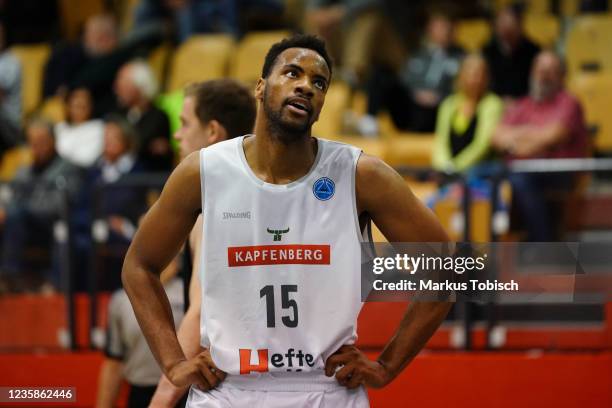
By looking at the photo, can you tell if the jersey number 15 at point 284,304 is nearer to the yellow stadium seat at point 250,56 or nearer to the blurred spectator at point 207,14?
the yellow stadium seat at point 250,56

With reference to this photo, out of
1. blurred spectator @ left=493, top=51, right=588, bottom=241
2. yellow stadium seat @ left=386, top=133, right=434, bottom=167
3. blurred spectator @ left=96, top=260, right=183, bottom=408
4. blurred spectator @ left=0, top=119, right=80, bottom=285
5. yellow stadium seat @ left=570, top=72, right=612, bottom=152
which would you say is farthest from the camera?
yellow stadium seat @ left=386, top=133, right=434, bottom=167

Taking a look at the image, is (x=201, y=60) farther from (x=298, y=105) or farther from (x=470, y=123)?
(x=298, y=105)

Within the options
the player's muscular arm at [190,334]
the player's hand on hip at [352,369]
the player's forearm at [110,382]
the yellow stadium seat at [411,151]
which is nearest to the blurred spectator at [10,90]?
the yellow stadium seat at [411,151]

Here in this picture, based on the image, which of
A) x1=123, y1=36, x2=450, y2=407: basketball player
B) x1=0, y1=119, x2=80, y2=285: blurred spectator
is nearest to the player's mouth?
x1=123, y1=36, x2=450, y2=407: basketball player

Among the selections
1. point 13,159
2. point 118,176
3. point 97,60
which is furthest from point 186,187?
point 97,60

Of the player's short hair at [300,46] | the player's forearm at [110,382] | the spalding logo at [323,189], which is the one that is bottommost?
the player's forearm at [110,382]

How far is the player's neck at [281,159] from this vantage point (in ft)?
11.1

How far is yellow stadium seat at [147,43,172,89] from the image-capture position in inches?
446

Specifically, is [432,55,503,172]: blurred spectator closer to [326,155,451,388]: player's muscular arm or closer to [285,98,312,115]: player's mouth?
[326,155,451,388]: player's muscular arm

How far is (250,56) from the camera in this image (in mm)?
10539

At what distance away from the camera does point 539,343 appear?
6.34 m

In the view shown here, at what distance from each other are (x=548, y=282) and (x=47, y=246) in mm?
4206

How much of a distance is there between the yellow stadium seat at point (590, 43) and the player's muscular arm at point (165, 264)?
695 cm

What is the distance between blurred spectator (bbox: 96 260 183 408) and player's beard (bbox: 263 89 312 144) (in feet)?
5.78
